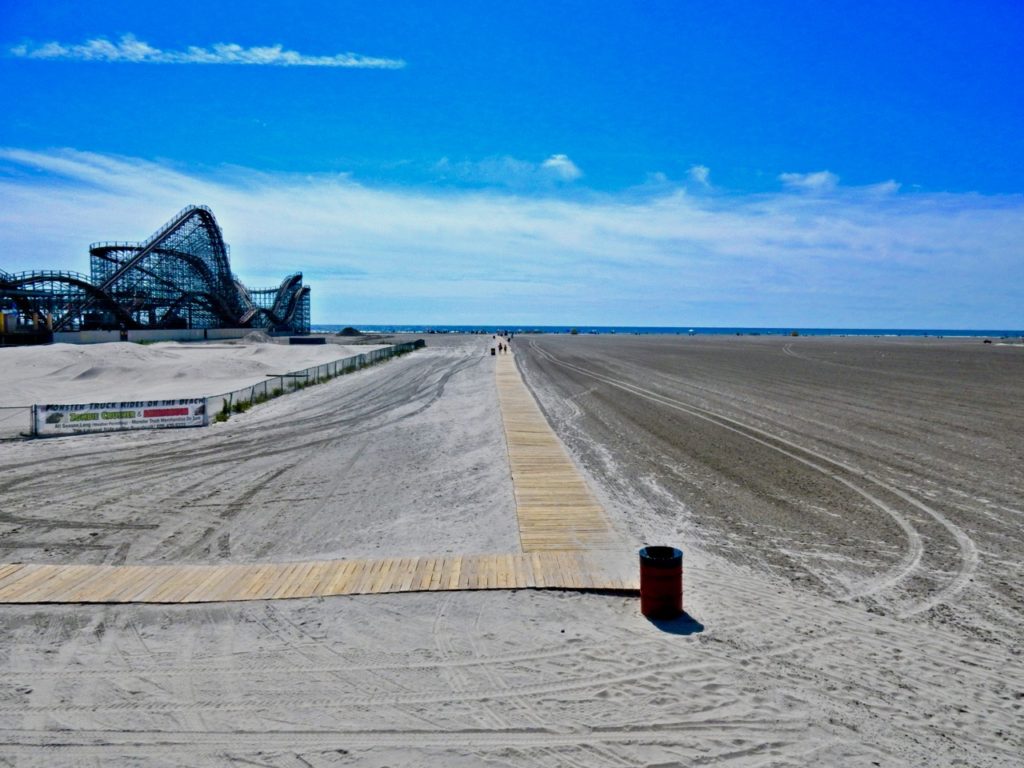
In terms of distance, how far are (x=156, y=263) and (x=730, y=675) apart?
3673 inches

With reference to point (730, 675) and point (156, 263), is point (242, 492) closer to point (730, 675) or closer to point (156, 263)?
point (730, 675)

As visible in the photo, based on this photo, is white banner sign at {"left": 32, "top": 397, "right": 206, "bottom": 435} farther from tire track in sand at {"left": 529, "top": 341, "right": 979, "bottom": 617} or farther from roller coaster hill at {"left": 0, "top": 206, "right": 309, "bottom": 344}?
roller coaster hill at {"left": 0, "top": 206, "right": 309, "bottom": 344}

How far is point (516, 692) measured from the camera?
235 inches

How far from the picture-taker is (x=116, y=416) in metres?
20.9

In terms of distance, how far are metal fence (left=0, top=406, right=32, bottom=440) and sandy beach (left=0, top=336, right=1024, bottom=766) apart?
2999 millimetres

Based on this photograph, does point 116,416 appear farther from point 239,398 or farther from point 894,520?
point 894,520

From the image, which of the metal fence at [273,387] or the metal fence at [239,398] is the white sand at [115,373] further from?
the metal fence at [239,398]

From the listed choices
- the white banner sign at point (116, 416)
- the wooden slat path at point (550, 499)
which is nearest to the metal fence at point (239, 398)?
the white banner sign at point (116, 416)

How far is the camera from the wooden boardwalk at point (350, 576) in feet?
26.9

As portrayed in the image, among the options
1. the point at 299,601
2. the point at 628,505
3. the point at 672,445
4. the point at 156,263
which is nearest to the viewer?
the point at 299,601

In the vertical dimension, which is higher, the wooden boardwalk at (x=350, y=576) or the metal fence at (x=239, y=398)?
the metal fence at (x=239, y=398)

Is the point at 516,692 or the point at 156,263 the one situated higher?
the point at 156,263

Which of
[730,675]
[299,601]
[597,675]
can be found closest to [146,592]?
[299,601]

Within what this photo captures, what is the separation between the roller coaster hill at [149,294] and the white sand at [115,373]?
18856mm
